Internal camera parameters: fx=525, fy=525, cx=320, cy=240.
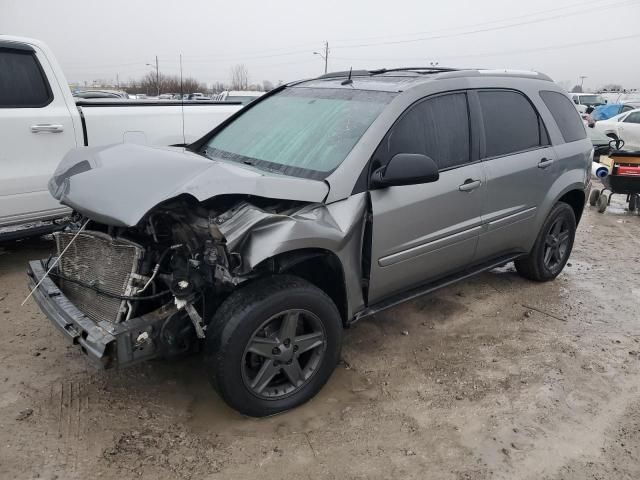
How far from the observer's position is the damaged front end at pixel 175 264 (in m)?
2.72

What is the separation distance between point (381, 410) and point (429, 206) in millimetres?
1364

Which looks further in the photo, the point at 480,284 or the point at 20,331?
the point at 480,284

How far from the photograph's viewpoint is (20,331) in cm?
396

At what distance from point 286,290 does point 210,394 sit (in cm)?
95

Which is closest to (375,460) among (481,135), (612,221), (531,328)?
(531,328)

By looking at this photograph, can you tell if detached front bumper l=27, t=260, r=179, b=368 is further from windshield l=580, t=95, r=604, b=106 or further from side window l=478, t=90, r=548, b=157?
windshield l=580, t=95, r=604, b=106

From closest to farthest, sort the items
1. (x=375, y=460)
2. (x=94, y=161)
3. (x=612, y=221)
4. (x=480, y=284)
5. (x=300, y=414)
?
(x=375, y=460) → (x=300, y=414) → (x=94, y=161) → (x=480, y=284) → (x=612, y=221)

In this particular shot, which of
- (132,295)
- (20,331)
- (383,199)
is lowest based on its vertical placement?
(20,331)

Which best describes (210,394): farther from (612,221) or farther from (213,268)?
(612,221)

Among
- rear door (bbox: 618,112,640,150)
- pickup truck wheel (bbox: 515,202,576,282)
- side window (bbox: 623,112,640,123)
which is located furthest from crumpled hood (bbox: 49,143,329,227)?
side window (bbox: 623,112,640,123)

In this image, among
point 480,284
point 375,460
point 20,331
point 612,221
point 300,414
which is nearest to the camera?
point 375,460

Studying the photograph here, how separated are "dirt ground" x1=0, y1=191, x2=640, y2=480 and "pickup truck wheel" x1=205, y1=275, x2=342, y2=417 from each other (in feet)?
0.56

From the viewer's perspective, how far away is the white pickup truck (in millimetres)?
4824

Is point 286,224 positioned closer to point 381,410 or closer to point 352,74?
point 381,410
